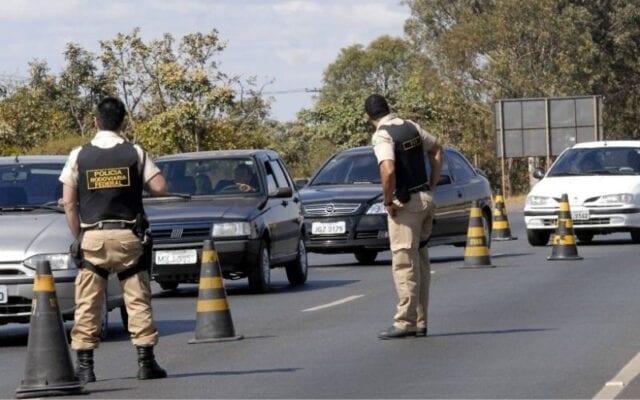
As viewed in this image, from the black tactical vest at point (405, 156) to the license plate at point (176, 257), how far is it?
5.68 m

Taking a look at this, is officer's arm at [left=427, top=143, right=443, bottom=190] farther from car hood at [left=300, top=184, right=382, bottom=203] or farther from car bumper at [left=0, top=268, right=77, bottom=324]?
car hood at [left=300, top=184, right=382, bottom=203]

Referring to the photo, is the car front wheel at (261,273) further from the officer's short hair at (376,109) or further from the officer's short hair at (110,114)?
the officer's short hair at (110,114)

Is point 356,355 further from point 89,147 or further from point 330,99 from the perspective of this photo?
point 330,99

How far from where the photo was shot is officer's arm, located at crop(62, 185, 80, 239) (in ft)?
36.1

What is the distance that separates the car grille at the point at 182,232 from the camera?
61.8 ft

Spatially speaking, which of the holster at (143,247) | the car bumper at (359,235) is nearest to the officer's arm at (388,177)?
the holster at (143,247)

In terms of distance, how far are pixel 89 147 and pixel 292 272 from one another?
9.76 metres

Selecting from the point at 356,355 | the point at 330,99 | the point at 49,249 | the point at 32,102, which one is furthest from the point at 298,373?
the point at 330,99

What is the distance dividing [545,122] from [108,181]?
49.2 metres

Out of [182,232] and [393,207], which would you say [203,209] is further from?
[393,207]

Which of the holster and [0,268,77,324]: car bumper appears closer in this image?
the holster

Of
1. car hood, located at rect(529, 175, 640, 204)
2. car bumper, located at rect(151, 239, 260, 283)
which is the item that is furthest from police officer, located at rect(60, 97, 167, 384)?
car hood, located at rect(529, 175, 640, 204)

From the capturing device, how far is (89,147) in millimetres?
11047

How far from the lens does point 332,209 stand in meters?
23.3
